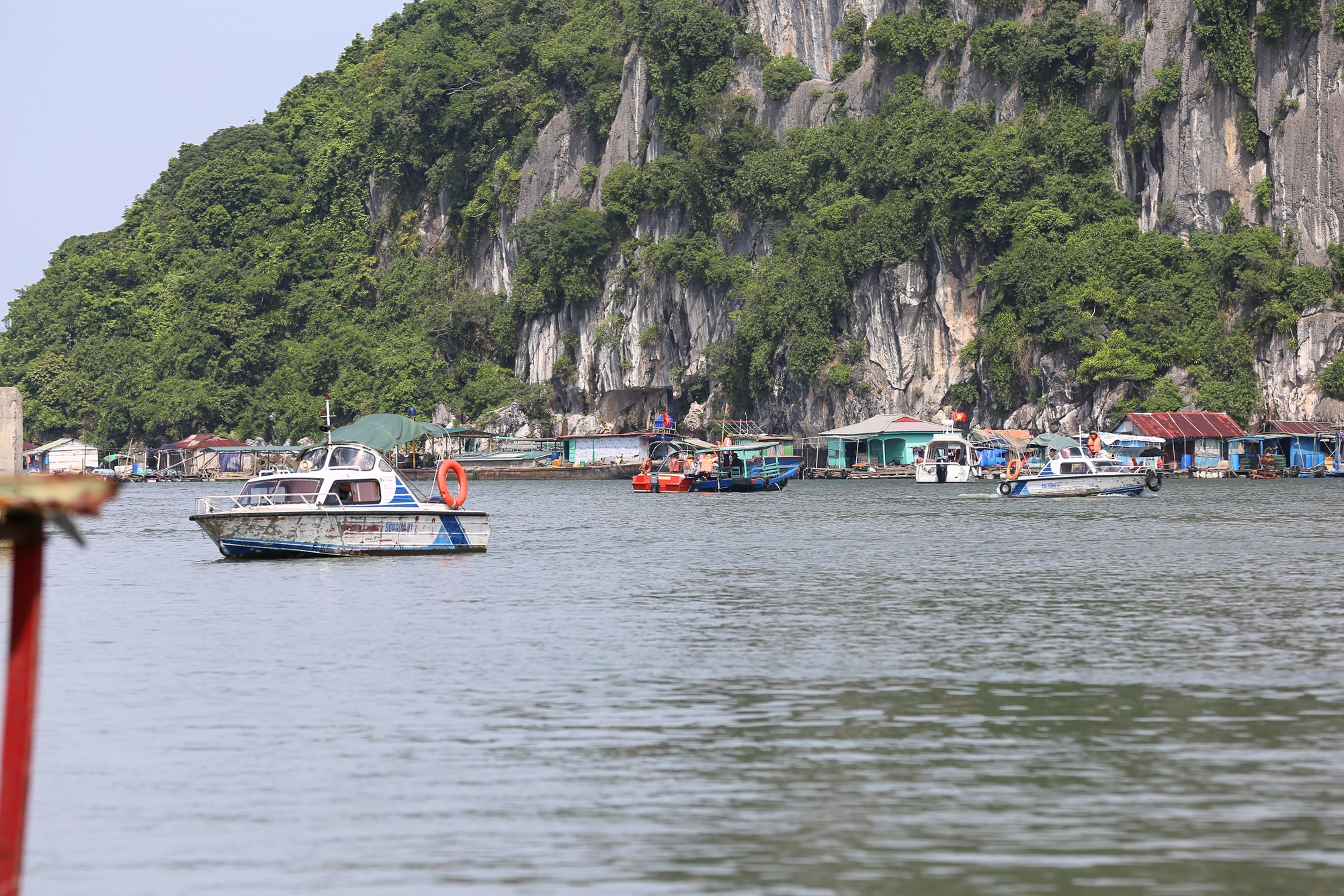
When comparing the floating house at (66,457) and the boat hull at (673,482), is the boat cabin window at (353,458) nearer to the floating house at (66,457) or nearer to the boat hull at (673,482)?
the boat hull at (673,482)

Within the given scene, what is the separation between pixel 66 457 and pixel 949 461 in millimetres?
86661

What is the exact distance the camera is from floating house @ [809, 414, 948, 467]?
92.8 meters

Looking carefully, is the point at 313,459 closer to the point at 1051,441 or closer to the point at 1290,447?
the point at 1051,441

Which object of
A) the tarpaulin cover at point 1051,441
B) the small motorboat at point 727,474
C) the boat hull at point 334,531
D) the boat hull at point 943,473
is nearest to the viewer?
the boat hull at point 334,531

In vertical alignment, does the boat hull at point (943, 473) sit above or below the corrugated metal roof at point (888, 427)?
below

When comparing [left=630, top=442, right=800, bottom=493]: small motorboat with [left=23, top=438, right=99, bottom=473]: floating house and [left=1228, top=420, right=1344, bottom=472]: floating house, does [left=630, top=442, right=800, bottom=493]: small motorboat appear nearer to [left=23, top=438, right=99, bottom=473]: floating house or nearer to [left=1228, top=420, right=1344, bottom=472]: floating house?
[left=1228, top=420, right=1344, bottom=472]: floating house

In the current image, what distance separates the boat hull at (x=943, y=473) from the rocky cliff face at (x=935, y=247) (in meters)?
10.2

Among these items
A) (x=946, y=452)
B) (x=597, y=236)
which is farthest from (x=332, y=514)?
(x=597, y=236)

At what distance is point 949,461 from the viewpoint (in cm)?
8331

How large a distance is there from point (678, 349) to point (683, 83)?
66.4ft

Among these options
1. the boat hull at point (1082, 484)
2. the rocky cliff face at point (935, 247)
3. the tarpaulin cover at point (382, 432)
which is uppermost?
the rocky cliff face at point (935, 247)

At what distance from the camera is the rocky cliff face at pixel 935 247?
83.2m

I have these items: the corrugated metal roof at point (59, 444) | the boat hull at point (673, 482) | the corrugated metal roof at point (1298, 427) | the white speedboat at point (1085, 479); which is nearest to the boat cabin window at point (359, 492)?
the white speedboat at point (1085, 479)

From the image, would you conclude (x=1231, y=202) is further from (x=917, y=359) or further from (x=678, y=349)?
(x=678, y=349)
